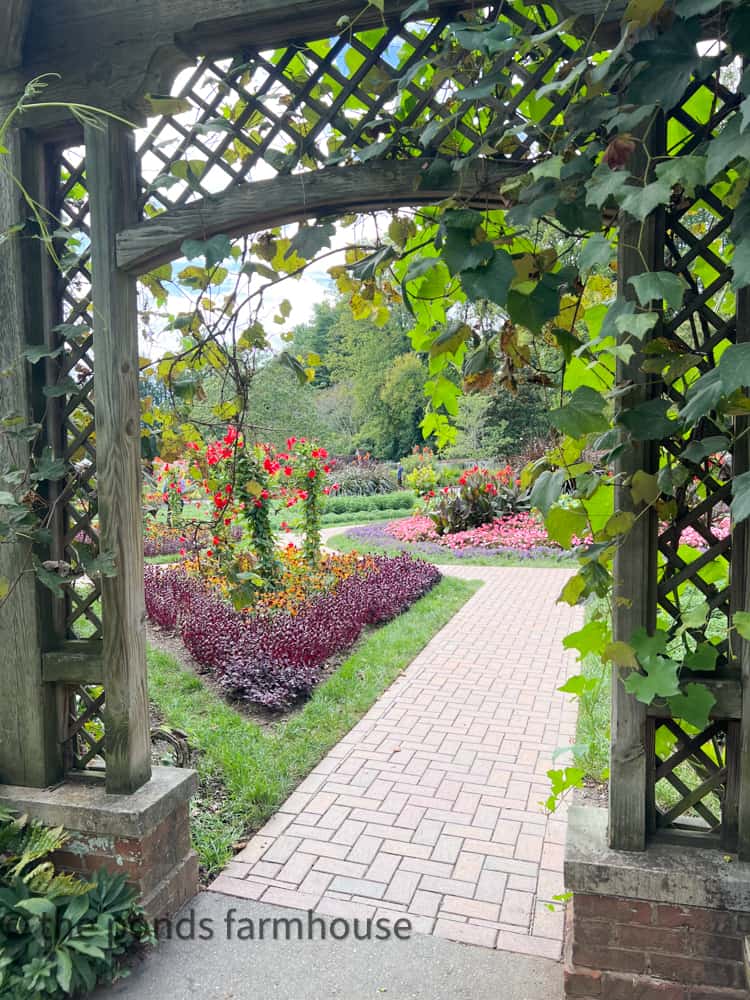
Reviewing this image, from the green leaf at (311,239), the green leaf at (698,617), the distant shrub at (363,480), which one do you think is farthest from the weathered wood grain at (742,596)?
the distant shrub at (363,480)

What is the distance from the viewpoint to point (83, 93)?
2.18 meters

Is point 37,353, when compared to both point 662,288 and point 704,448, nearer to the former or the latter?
point 662,288

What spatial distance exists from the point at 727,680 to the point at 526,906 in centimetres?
128

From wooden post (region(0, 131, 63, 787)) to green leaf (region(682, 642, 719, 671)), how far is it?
1988mm

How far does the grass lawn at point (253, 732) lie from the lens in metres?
3.10

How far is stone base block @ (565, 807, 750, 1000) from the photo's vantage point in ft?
5.80

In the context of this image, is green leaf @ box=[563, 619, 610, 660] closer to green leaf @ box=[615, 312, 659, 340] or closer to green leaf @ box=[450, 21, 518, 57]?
green leaf @ box=[615, 312, 659, 340]

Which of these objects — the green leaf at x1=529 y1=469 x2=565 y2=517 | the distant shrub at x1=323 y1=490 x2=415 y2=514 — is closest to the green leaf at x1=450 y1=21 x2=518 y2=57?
the green leaf at x1=529 y1=469 x2=565 y2=517

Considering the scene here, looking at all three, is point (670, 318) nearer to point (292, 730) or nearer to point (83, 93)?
point (83, 93)

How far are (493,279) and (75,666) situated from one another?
1.80 meters

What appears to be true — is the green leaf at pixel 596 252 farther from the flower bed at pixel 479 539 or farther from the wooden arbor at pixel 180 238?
the flower bed at pixel 479 539

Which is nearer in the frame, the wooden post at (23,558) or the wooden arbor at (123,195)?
the wooden arbor at (123,195)

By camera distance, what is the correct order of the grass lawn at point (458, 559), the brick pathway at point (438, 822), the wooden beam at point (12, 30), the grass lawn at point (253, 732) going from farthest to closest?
the grass lawn at point (458, 559) → the grass lawn at point (253, 732) → the brick pathway at point (438, 822) → the wooden beam at point (12, 30)

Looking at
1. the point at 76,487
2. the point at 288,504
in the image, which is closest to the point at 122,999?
the point at 76,487
